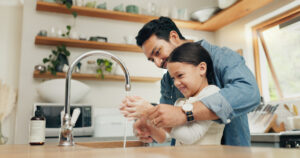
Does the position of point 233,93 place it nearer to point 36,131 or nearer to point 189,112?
point 189,112

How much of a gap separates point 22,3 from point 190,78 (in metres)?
2.94

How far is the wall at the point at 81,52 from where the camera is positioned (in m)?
3.19

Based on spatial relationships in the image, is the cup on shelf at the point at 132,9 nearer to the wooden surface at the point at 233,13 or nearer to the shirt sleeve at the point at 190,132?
the wooden surface at the point at 233,13

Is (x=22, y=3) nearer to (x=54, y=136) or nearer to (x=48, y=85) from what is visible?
(x=48, y=85)

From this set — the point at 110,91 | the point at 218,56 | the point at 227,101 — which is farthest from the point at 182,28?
the point at 227,101

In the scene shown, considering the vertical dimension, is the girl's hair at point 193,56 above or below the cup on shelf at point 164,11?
below

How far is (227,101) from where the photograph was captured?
106cm

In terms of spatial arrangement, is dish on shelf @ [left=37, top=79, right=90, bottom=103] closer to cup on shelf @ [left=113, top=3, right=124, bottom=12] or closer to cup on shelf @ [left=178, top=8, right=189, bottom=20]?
cup on shelf @ [left=113, top=3, right=124, bottom=12]

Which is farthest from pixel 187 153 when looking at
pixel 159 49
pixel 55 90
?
pixel 55 90

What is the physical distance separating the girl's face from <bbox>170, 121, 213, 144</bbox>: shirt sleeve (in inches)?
7.4

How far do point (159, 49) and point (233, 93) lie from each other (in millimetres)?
642

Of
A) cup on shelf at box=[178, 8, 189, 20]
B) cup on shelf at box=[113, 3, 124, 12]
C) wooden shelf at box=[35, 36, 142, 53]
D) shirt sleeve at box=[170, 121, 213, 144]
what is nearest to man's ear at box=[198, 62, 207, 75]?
shirt sleeve at box=[170, 121, 213, 144]

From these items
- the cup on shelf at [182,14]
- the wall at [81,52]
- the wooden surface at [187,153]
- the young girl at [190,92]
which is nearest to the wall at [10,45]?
the wall at [81,52]

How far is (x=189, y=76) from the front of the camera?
123 centimetres
